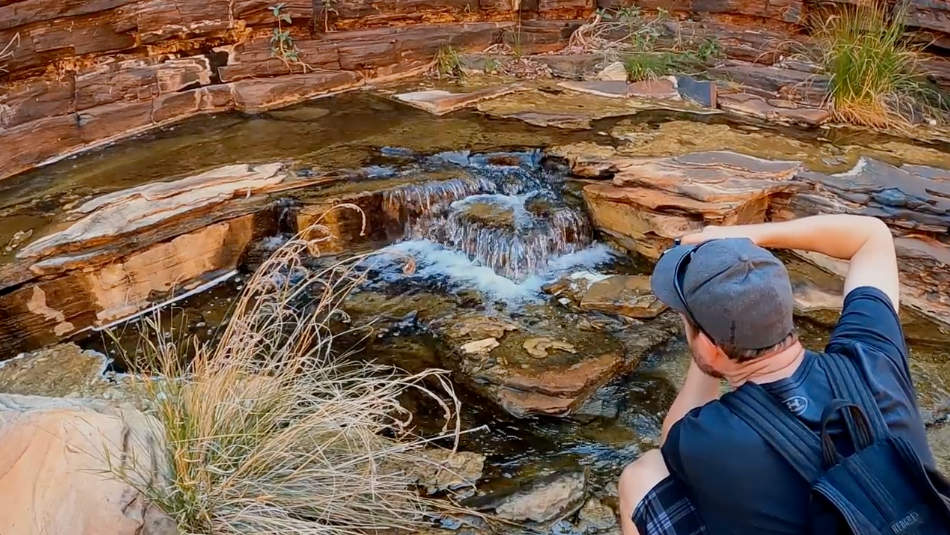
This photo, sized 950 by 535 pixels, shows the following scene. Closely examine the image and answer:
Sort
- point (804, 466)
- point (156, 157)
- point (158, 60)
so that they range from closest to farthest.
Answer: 1. point (804, 466)
2. point (156, 157)
3. point (158, 60)

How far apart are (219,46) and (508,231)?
296 centimetres

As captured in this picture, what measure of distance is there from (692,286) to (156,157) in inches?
163

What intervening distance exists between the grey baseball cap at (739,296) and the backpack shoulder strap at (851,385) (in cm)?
10

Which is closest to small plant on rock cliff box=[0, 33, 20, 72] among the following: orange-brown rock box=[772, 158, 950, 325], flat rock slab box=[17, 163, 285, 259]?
flat rock slab box=[17, 163, 285, 259]

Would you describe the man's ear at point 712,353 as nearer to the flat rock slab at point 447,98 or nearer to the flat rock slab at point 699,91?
the flat rock slab at point 447,98

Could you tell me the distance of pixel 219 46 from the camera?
19.2 feet

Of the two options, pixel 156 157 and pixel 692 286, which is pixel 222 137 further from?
pixel 692 286

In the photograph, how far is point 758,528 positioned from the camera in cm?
135

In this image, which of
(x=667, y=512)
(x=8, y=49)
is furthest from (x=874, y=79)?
(x=8, y=49)

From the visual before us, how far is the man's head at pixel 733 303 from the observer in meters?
1.38

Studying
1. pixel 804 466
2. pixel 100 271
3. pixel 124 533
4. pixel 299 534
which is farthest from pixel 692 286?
pixel 100 271

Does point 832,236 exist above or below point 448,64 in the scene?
above

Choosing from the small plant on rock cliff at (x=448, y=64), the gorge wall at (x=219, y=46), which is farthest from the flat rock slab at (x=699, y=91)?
the small plant on rock cliff at (x=448, y=64)

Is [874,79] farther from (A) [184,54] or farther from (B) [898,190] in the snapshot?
(A) [184,54]
